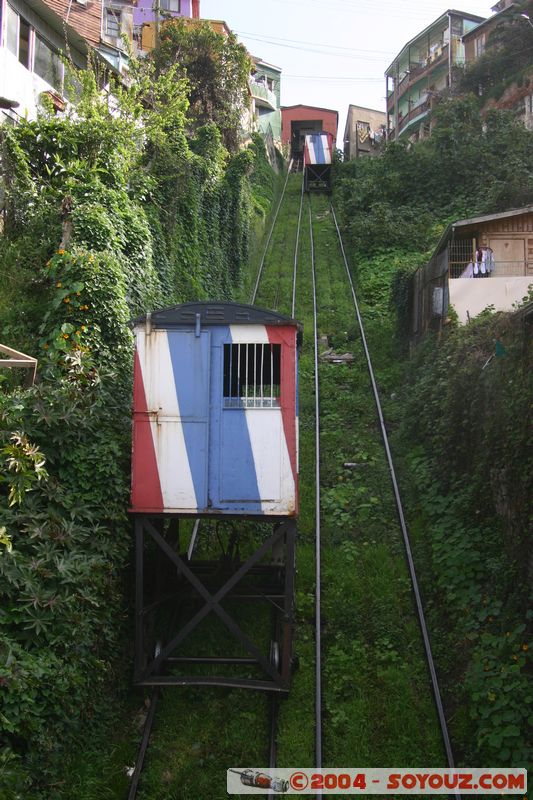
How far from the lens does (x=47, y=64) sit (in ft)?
58.0

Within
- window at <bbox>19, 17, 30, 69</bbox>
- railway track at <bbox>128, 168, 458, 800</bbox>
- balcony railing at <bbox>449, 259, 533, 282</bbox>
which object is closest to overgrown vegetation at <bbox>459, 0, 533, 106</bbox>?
railway track at <bbox>128, 168, 458, 800</bbox>

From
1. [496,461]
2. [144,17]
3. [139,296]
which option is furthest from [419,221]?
[144,17]

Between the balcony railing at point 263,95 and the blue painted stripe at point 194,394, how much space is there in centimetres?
4612

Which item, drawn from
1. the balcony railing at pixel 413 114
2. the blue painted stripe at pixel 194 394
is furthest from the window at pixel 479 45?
the blue painted stripe at pixel 194 394

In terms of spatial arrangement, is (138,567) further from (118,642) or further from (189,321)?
(189,321)

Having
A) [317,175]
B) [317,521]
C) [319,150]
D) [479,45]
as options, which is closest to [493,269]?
[317,521]

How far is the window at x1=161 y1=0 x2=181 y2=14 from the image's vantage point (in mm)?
43219

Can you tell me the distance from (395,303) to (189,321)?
494 inches

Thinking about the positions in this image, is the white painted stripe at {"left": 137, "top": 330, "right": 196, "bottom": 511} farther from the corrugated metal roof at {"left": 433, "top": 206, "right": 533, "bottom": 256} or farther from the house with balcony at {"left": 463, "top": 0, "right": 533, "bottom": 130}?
the house with balcony at {"left": 463, "top": 0, "right": 533, "bottom": 130}

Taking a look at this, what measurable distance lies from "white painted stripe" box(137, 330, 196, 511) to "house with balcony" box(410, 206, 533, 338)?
8268 mm

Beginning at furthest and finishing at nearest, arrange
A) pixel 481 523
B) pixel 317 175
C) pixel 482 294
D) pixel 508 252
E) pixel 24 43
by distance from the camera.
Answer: pixel 317 175
pixel 508 252
pixel 24 43
pixel 482 294
pixel 481 523

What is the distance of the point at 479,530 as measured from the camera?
991cm

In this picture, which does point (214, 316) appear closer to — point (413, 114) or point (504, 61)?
point (504, 61)

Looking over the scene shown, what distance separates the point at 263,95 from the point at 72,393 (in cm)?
4878
